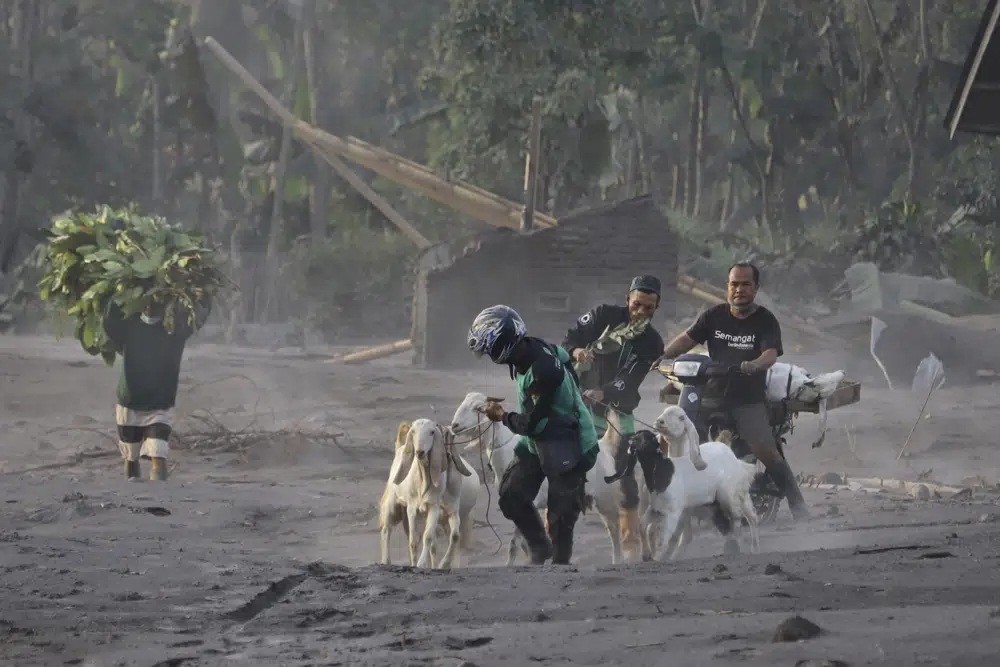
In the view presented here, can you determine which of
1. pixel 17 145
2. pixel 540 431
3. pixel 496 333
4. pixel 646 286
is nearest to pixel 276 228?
pixel 17 145

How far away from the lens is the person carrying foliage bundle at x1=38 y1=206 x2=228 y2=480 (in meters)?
14.1

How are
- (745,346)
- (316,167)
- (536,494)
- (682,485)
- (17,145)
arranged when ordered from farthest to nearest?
(316,167)
(17,145)
(745,346)
(682,485)
(536,494)

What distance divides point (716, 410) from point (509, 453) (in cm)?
188

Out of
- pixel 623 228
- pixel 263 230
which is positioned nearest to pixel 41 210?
pixel 263 230

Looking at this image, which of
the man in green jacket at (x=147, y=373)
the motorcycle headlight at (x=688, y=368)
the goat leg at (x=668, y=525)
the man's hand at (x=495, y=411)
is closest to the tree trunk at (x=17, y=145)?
the man in green jacket at (x=147, y=373)

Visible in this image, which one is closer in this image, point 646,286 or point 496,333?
point 496,333

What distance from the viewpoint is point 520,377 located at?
9.31 meters

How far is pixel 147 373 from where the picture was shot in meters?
14.1

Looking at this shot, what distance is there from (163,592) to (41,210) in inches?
1273

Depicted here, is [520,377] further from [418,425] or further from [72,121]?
[72,121]

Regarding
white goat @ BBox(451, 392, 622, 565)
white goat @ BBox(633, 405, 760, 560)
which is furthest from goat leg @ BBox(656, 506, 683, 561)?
white goat @ BBox(451, 392, 622, 565)

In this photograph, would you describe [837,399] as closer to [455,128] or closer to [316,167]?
[455,128]

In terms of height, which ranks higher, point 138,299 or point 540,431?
point 138,299

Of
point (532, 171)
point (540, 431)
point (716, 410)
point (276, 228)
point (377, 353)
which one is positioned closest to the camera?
point (540, 431)
